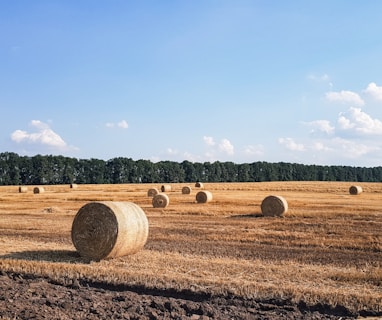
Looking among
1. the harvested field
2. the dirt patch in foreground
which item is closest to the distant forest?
the harvested field

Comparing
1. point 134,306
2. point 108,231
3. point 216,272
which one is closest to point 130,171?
point 108,231

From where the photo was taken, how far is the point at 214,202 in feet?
113

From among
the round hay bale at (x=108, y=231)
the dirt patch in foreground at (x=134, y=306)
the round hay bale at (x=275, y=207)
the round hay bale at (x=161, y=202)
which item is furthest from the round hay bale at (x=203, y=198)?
the dirt patch in foreground at (x=134, y=306)

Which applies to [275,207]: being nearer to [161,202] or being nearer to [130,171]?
[161,202]

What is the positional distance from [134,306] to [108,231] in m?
4.61

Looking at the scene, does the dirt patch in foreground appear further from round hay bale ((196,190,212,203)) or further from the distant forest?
the distant forest

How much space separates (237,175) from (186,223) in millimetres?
94923

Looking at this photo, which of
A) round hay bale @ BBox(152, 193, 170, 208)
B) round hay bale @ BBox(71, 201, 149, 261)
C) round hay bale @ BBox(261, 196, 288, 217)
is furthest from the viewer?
round hay bale @ BBox(152, 193, 170, 208)

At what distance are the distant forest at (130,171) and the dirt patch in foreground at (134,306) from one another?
301ft

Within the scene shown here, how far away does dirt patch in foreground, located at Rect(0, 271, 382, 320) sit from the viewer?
8062 millimetres

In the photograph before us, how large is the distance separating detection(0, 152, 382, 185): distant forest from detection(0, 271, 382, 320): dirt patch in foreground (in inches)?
3611

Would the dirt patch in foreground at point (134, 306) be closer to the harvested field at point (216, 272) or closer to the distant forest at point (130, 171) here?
the harvested field at point (216, 272)

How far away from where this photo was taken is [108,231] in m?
12.9

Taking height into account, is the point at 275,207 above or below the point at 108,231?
below
